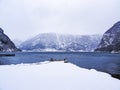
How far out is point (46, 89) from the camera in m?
11.4

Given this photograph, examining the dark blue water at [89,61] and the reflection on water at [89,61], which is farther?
the dark blue water at [89,61]

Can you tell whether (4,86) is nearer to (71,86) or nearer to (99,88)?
(71,86)

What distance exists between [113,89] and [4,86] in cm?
654

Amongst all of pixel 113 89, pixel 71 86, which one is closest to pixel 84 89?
pixel 71 86

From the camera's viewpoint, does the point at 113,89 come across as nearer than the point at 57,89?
No

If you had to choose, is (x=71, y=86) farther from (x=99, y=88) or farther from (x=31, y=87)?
(x=31, y=87)

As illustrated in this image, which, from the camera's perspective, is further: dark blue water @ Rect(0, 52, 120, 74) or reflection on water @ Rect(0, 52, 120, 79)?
dark blue water @ Rect(0, 52, 120, 74)

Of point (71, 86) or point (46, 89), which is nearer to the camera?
point (46, 89)

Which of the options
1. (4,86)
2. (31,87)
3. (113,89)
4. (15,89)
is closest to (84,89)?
(113,89)

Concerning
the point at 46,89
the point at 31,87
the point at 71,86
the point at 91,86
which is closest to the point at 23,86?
the point at 31,87

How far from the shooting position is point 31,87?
11766mm

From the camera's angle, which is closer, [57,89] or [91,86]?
[57,89]

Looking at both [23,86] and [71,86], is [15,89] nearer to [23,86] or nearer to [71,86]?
[23,86]

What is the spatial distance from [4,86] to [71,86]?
403 cm
